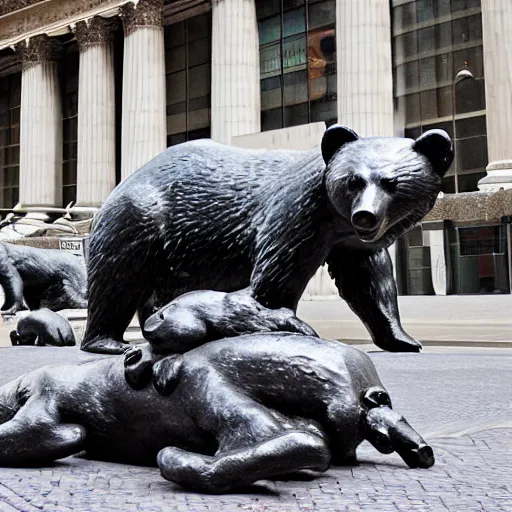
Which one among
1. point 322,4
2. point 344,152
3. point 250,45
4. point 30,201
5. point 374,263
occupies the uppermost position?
point 322,4

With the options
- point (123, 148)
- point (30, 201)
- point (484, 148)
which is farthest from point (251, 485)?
point (30, 201)

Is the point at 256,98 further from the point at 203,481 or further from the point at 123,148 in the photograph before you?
the point at 203,481

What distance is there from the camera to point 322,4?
32.5m

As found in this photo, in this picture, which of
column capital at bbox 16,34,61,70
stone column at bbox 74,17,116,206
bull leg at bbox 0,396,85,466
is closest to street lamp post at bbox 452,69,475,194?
stone column at bbox 74,17,116,206

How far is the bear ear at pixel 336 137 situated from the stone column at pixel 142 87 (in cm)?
2823

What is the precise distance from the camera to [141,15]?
1314 inches

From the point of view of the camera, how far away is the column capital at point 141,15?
33.4m

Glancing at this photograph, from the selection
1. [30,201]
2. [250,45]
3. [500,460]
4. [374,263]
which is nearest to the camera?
[500,460]

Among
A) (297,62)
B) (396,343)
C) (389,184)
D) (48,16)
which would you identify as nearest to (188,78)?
(297,62)

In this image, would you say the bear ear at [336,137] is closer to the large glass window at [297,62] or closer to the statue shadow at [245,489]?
the statue shadow at [245,489]

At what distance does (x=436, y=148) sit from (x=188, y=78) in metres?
35.0

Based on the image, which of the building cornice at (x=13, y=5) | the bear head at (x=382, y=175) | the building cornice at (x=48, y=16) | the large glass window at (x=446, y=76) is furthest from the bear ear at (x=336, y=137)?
the building cornice at (x=13, y=5)

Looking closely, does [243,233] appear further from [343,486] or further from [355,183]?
[343,486]

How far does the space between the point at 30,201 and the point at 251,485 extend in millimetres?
36672
